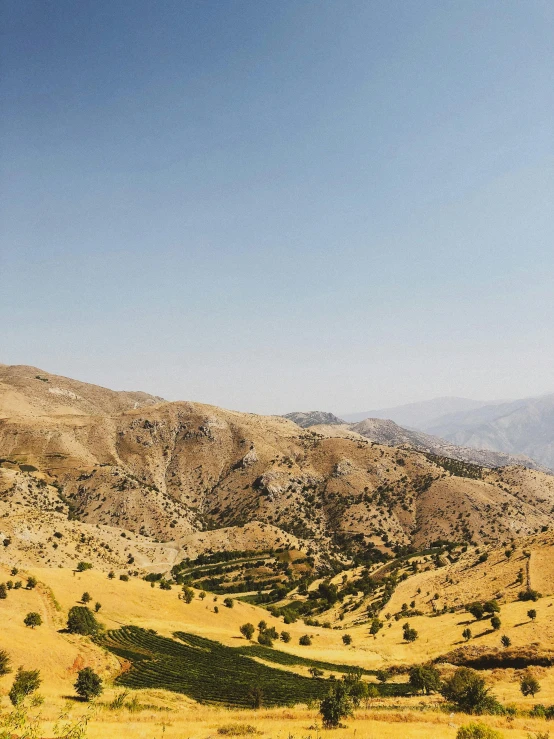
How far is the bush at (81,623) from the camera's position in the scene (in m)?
50.5

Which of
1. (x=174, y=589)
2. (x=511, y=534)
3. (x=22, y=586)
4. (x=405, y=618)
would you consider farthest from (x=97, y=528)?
(x=511, y=534)

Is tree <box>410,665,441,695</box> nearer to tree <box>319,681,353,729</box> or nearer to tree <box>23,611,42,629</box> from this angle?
tree <box>319,681,353,729</box>

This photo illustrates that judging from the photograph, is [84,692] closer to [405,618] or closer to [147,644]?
[147,644]

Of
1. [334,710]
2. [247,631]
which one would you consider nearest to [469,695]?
[334,710]

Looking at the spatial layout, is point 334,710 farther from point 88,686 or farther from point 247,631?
point 247,631

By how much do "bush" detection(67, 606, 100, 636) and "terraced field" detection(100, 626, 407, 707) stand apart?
7.25 feet

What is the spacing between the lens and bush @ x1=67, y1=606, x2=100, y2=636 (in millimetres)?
50531

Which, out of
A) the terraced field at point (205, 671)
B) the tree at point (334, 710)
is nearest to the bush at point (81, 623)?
the terraced field at point (205, 671)

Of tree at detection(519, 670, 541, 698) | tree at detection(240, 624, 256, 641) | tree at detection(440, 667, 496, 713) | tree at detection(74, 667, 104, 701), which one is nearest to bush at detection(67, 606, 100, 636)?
tree at detection(74, 667, 104, 701)

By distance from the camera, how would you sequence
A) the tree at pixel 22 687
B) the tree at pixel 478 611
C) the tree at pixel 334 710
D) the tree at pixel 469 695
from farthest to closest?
1. the tree at pixel 478 611
2. the tree at pixel 469 695
3. the tree at pixel 22 687
4. the tree at pixel 334 710

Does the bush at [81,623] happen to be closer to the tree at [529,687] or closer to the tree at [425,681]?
the tree at [425,681]

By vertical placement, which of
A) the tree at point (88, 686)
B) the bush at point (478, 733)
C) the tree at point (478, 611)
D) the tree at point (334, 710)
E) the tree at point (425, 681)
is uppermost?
the bush at point (478, 733)

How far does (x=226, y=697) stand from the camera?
3825 centimetres

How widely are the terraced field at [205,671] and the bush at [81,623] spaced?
7.25 ft
